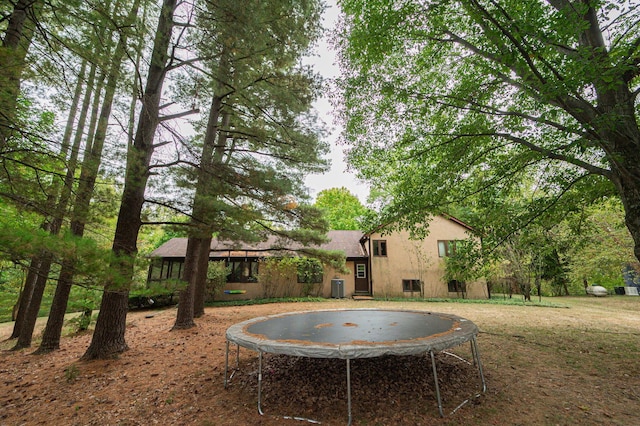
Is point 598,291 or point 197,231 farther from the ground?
point 197,231

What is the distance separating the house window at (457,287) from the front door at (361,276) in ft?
14.9

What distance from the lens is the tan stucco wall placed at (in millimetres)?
14432

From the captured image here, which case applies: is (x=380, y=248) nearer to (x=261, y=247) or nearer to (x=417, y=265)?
(x=417, y=265)

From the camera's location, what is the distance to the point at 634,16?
352cm

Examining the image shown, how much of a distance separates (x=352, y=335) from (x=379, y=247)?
40.1ft

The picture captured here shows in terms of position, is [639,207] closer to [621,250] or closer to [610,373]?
[610,373]


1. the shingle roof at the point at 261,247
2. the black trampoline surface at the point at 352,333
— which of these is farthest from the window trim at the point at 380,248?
the black trampoline surface at the point at 352,333

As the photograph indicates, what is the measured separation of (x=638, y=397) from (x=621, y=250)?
1256 cm

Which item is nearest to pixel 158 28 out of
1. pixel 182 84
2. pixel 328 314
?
pixel 182 84

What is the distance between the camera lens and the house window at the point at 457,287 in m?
14.2

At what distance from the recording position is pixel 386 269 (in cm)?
1497

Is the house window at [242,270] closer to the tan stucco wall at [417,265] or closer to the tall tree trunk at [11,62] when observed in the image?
the tan stucco wall at [417,265]

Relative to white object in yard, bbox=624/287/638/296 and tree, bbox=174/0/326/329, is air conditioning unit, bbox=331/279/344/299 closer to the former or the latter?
tree, bbox=174/0/326/329

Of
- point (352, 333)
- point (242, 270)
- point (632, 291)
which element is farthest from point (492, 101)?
point (632, 291)
